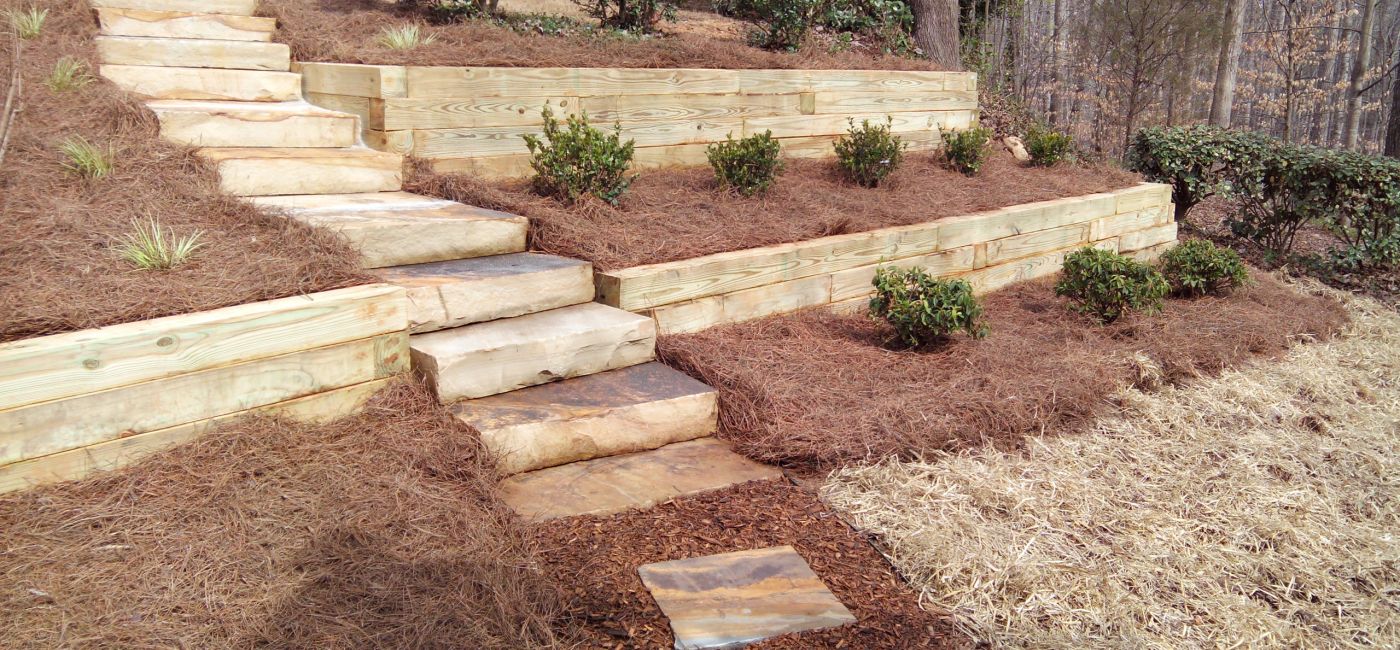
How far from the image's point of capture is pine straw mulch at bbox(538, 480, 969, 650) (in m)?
2.44

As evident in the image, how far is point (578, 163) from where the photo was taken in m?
4.83

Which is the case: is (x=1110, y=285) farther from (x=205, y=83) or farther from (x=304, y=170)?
(x=205, y=83)

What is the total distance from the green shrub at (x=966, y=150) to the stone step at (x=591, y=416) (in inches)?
166

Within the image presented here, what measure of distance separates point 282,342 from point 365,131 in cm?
249

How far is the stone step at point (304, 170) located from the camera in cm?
428

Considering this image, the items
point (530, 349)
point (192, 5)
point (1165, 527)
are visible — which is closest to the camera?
point (1165, 527)

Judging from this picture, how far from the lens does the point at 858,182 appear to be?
21.4 ft

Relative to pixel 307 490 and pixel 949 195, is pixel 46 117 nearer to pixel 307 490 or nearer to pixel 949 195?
pixel 307 490

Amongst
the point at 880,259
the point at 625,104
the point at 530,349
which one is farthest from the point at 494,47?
the point at 530,349

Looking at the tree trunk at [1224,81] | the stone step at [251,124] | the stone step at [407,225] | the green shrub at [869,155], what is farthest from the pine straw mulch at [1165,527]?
the tree trunk at [1224,81]

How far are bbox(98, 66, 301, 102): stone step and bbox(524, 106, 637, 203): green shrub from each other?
5.49 feet

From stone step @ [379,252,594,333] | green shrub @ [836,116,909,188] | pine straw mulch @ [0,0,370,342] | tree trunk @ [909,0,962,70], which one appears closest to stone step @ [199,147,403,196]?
pine straw mulch @ [0,0,370,342]

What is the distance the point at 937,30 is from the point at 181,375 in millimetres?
7794

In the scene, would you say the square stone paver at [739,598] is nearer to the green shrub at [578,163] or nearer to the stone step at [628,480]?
the stone step at [628,480]
